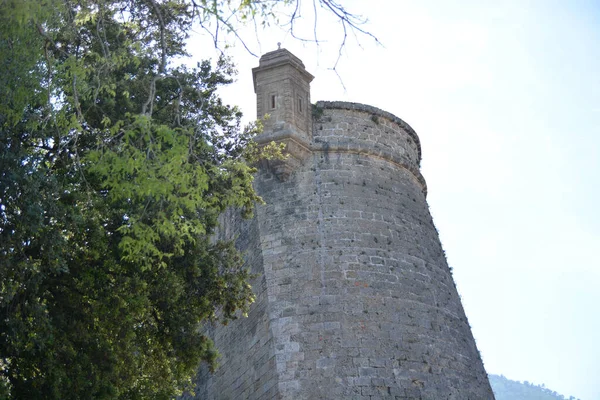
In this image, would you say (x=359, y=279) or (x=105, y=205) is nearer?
(x=105, y=205)

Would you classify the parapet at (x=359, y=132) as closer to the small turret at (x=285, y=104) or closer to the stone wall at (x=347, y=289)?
the stone wall at (x=347, y=289)

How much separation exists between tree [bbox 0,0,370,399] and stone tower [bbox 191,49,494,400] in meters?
1.31

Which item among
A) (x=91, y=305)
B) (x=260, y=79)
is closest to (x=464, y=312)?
(x=260, y=79)

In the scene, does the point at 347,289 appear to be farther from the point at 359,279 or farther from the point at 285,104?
the point at 285,104

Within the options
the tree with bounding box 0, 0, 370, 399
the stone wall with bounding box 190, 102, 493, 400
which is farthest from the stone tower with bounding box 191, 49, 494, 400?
the tree with bounding box 0, 0, 370, 399

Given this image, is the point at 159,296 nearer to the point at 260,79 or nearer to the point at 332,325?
the point at 332,325

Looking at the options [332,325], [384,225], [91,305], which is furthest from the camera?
[384,225]

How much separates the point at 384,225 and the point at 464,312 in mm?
2578

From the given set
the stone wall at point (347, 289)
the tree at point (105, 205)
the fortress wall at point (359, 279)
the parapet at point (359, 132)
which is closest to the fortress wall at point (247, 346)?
the stone wall at point (347, 289)

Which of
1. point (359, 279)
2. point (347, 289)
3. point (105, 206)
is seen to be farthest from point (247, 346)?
point (105, 206)

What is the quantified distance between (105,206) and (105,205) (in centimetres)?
2

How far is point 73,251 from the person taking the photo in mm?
10242

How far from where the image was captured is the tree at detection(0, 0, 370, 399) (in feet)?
25.5

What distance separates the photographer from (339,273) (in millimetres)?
13258
